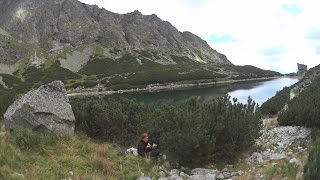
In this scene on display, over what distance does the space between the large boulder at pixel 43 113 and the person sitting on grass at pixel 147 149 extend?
11.6ft

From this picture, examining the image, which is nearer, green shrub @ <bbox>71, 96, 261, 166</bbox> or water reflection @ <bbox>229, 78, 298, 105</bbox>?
green shrub @ <bbox>71, 96, 261, 166</bbox>

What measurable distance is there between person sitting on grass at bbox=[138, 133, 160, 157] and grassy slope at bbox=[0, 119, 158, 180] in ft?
2.30

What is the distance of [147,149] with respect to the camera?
644 inches

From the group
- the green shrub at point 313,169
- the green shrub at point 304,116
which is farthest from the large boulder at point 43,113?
the green shrub at point 304,116

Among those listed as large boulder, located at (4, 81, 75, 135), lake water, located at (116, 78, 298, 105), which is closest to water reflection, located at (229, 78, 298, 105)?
lake water, located at (116, 78, 298, 105)

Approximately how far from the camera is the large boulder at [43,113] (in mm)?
17875

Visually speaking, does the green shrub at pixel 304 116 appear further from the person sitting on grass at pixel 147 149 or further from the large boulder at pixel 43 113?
the large boulder at pixel 43 113

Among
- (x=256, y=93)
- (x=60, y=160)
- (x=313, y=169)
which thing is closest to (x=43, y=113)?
(x=60, y=160)

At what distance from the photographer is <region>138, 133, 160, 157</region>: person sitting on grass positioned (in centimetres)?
1614

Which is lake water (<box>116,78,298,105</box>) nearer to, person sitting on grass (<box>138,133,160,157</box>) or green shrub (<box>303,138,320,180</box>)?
person sitting on grass (<box>138,133,160,157</box>)

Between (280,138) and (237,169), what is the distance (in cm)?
766

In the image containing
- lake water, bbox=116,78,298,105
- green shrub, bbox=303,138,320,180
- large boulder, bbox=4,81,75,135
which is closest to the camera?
green shrub, bbox=303,138,320,180

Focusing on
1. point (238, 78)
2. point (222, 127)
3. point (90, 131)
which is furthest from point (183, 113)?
point (238, 78)

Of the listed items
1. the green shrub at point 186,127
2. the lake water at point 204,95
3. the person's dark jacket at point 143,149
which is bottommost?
the lake water at point 204,95
